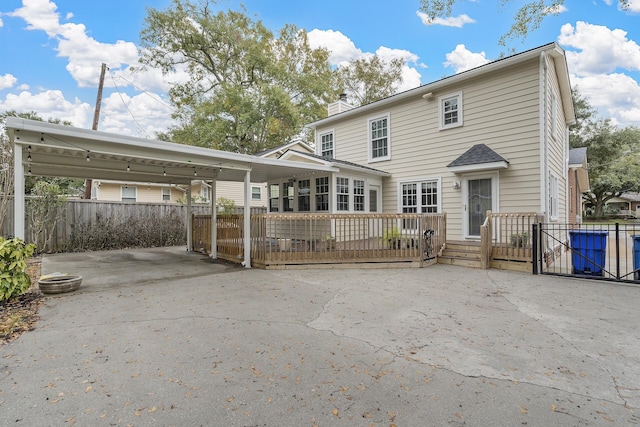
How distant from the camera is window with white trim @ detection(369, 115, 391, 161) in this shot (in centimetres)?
1169

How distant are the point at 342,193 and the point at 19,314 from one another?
820cm

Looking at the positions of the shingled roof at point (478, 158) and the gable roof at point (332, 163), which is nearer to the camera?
the shingled roof at point (478, 158)

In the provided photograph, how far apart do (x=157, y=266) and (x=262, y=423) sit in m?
7.44

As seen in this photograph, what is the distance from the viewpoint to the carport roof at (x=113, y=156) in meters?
5.38

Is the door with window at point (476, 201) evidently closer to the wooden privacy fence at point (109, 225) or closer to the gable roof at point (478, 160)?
the gable roof at point (478, 160)

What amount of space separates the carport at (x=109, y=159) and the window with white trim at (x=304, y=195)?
410 millimetres

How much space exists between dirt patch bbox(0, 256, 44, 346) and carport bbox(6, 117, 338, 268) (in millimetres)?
1085

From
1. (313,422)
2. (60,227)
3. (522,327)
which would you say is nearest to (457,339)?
(522,327)

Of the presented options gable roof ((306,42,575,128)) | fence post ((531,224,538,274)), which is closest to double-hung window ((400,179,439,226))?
gable roof ((306,42,575,128))

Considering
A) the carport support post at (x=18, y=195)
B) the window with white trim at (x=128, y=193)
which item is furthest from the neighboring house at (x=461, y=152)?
the window with white trim at (x=128, y=193)

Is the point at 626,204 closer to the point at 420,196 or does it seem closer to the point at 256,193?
the point at 420,196

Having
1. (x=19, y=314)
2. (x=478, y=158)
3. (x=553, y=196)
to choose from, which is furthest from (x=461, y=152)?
(x=19, y=314)

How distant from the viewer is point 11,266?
15.8 ft

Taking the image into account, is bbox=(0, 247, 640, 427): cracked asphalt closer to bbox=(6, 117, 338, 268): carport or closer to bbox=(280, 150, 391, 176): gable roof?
bbox=(6, 117, 338, 268): carport
